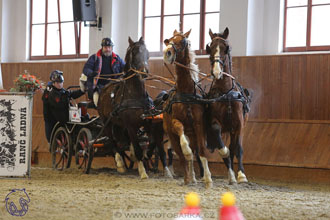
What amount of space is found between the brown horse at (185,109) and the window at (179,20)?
442cm

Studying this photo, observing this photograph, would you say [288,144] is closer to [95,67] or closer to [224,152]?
[224,152]

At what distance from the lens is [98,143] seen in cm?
902

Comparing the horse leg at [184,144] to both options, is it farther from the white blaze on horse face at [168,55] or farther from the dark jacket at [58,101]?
the dark jacket at [58,101]

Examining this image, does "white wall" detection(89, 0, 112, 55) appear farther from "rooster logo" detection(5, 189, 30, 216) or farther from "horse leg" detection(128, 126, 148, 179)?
"rooster logo" detection(5, 189, 30, 216)

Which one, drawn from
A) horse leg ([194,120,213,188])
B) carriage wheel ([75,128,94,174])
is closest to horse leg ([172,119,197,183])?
horse leg ([194,120,213,188])

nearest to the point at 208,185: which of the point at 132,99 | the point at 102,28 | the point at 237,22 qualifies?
the point at 132,99

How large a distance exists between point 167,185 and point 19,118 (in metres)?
2.28

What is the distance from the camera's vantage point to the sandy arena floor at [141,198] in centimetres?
496

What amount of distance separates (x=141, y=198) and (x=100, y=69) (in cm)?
398

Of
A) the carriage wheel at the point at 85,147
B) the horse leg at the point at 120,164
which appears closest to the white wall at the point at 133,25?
the horse leg at the point at 120,164

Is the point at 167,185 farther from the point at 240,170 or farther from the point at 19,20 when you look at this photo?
the point at 19,20

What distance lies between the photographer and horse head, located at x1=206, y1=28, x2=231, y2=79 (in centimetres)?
705

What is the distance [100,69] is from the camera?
955cm

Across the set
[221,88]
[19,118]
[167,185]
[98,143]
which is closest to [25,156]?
[19,118]
